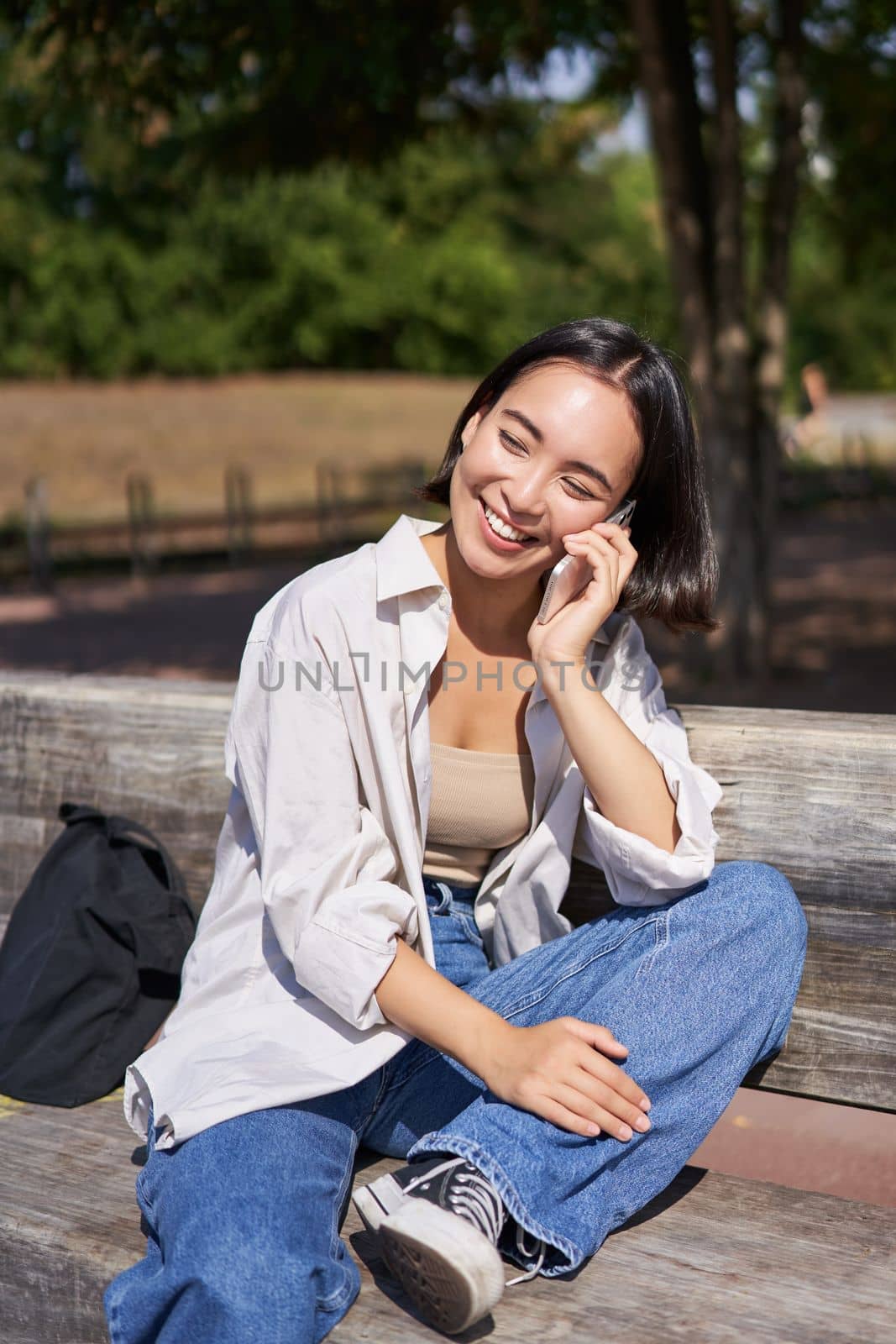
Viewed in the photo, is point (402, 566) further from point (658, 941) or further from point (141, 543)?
point (141, 543)

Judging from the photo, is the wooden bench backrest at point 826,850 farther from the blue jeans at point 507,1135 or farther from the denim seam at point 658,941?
the denim seam at point 658,941

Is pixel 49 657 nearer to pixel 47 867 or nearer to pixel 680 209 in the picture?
pixel 680 209

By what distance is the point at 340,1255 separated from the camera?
2.00m

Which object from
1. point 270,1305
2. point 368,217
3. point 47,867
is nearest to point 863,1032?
point 270,1305

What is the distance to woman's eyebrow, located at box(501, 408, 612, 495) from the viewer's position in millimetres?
2369

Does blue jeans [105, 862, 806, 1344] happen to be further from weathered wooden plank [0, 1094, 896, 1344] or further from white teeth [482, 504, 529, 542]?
white teeth [482, 504, 529, 542]

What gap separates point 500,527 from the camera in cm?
240

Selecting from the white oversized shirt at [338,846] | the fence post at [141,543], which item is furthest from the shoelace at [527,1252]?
the fence post at [141,543]

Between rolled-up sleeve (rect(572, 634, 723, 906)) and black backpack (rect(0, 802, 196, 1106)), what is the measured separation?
0.79 meters

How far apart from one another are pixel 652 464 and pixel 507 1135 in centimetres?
111

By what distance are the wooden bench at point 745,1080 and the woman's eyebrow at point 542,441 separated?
0.46 m

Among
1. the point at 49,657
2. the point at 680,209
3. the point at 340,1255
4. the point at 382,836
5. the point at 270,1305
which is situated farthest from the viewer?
the point at 49,657

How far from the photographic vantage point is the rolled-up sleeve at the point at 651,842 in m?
2.27

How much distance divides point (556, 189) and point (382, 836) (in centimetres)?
4785
